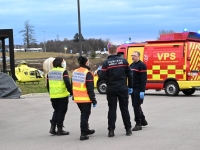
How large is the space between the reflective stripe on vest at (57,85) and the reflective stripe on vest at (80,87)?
1.53ft

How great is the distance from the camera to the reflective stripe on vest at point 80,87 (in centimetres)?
873

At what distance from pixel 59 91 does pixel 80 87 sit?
654 mm

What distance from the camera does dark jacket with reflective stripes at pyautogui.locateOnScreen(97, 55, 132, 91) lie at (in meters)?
8.77

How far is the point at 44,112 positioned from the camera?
45.5 ft

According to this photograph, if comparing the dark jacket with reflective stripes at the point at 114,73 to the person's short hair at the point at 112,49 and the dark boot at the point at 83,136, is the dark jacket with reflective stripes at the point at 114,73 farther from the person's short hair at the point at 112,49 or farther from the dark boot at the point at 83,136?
the dark boot at the point at 83,136

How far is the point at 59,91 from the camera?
922cm

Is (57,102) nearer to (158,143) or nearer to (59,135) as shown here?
(59,135)

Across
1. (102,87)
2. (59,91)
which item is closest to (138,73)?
(59,91)

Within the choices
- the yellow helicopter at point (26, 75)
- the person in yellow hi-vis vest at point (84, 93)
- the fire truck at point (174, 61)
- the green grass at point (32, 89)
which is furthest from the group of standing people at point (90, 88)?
the yellow helicopter at point (26, 75)

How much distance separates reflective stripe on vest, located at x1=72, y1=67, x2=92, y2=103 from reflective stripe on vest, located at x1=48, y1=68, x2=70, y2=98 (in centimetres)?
47

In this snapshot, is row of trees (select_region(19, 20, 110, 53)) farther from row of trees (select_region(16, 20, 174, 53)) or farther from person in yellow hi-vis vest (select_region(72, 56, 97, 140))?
person in yellow hi-vis vest (select_region(72, 56, 97, 140))

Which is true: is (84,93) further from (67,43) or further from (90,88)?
(67,43)

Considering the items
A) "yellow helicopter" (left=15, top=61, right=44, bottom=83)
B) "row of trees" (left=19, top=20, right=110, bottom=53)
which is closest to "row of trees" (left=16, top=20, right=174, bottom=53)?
"row of trees" (left=19, top=20, right=110, bottom=53)

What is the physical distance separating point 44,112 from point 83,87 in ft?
17.7
